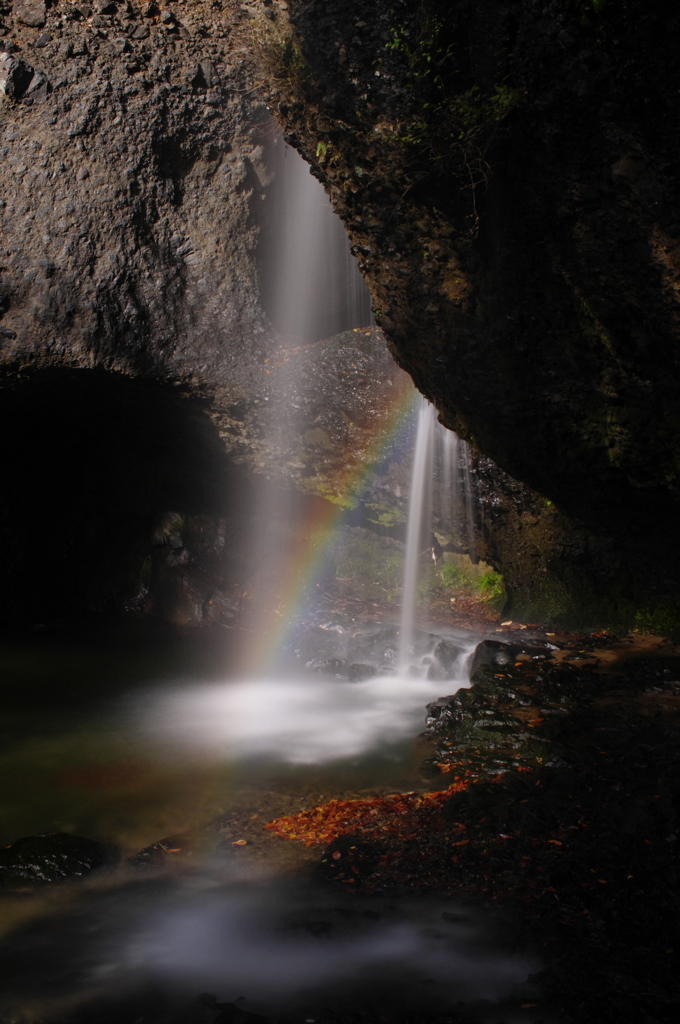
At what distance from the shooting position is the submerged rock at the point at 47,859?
145 inches

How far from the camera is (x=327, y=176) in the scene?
4.84m

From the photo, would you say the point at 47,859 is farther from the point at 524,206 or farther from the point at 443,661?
the point at 443,661

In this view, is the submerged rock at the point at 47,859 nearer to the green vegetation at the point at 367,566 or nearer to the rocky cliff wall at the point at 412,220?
the rocky cliff wall at the point at 412,220

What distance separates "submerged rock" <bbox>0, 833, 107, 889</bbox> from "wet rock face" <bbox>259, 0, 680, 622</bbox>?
13.8 ft

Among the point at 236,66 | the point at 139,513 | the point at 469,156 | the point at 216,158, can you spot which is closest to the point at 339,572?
the point at 139,513

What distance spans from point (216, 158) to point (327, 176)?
396cm

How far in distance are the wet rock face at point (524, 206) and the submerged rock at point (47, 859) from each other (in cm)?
422

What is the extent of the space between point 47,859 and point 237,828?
1.19 metres

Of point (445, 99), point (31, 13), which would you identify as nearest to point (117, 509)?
point (31, 13)

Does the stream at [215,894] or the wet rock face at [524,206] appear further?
the wet rock face at [524,206]

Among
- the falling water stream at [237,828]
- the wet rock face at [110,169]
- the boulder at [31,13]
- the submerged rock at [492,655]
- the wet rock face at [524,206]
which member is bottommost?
the falling water stream at [237,828]

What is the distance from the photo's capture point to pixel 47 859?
378cm

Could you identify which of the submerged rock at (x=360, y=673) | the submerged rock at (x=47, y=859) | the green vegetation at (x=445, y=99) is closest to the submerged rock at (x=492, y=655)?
the submerged rock at (x=360, y=673)

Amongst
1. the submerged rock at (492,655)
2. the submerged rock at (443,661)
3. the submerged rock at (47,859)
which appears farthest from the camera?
the submerged rock at (443,661)
